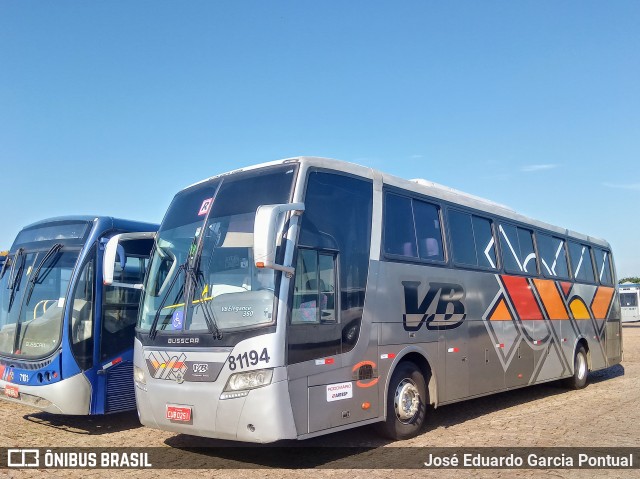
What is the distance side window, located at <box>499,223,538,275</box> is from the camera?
11430 millimetres

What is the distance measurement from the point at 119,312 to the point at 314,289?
3930 mm

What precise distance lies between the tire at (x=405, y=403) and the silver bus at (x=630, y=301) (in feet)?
138

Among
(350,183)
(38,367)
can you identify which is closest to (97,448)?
(38,367)

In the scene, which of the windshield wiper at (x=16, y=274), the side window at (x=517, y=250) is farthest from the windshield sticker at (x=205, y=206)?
the side window at (x=517, y=250)

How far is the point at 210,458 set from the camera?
24.4 ft

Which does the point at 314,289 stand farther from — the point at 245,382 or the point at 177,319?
the point at 177,319

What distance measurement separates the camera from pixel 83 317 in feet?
29.3

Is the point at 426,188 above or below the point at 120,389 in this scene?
above

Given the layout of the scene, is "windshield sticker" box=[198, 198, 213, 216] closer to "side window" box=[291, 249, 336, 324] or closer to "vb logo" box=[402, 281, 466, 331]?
"side window" box=[291, 249, 336, 324]

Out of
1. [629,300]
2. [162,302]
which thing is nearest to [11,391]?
[162,302]

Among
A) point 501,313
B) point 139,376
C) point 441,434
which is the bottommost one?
point 441,434

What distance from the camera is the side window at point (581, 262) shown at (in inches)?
574

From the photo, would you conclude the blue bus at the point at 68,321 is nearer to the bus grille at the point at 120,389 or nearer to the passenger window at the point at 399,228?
the bus grille at the point at 120,389

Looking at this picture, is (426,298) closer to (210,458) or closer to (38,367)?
(210,458)
